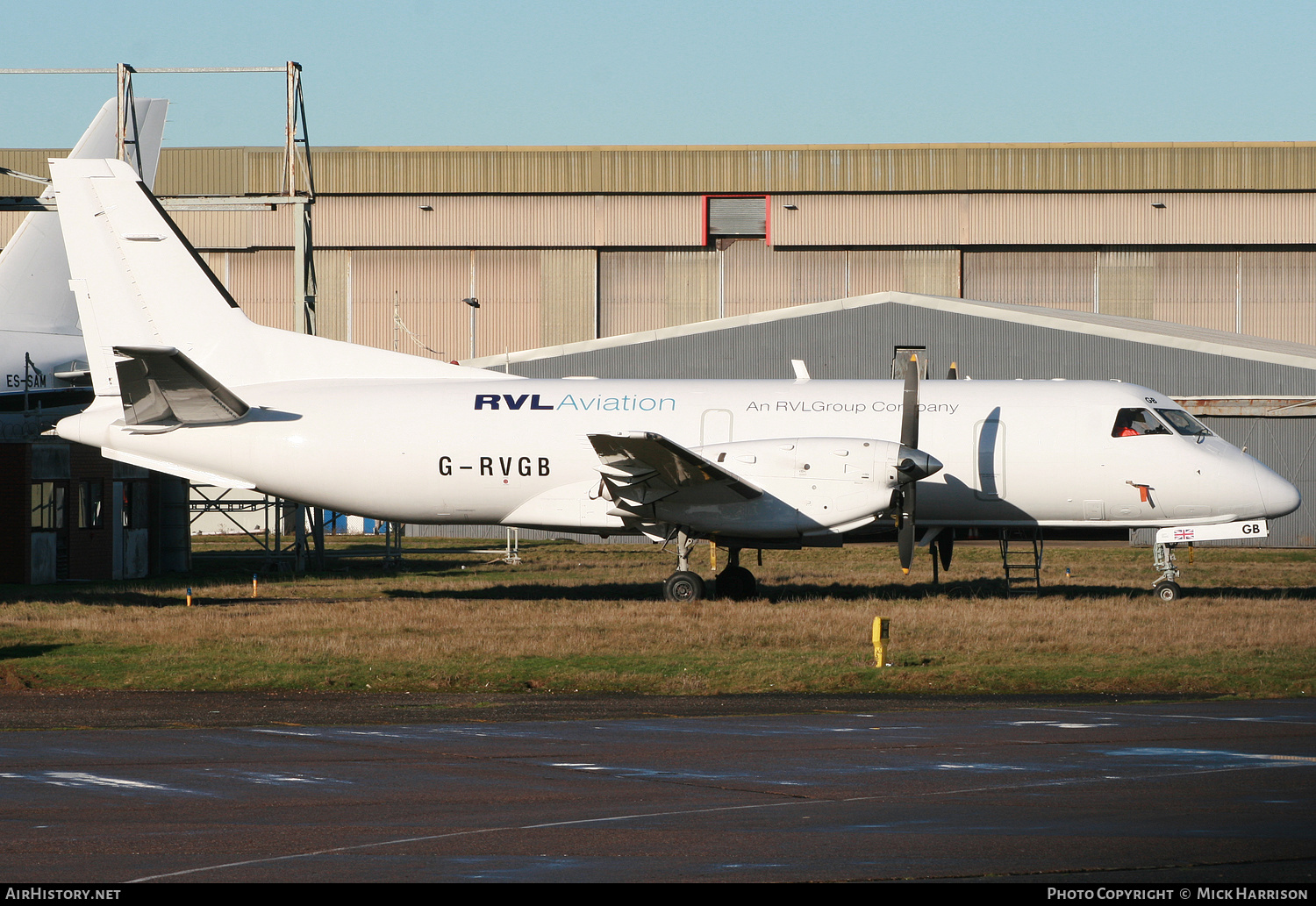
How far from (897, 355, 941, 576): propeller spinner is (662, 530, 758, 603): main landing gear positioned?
3198 millimetres

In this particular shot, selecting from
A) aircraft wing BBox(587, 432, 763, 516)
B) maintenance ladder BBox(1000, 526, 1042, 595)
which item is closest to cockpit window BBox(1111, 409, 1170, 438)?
maintenance ladder BBox(1000, 526, 1042, 595)

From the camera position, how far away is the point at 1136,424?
24.1m

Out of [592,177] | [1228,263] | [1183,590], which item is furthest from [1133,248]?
[1183,590]

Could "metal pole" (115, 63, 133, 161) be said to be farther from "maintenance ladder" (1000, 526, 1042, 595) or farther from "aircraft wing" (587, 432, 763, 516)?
"maintenance ladder" (1000, 526, 1042, 595)

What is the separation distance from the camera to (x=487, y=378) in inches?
999

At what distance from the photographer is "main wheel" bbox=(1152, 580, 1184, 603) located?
Result: 2398 cm

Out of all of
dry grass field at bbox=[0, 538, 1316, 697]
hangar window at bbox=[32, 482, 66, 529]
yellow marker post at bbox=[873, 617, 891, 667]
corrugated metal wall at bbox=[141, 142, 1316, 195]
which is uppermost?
corrugated metal wall at bbox=[141, 142, 1316, 195]

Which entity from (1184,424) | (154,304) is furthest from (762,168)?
(154,304)

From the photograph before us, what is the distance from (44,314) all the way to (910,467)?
2139cm

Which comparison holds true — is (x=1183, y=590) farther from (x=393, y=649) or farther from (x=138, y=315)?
(x=138, y=315)

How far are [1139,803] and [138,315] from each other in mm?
20854

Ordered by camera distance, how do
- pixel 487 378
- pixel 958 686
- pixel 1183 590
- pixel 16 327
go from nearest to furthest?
1. pixel 958 686
2. pixel 487 378
3. pixel 1183 590
4. pixel 16 327

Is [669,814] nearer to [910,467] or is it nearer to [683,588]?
[910,467]

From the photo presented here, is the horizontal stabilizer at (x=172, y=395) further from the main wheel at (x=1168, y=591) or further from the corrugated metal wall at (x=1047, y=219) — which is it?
the corrugated metal wall at (x=1047, y=219)
